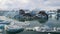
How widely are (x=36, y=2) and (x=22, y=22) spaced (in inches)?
15.6

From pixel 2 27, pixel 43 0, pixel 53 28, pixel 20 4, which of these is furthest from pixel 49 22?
pixel 2 27

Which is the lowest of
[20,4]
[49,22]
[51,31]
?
[51,31]

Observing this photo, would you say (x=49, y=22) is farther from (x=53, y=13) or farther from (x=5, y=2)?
(x=5, y=2)

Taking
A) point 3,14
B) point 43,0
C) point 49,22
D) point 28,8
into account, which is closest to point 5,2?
point 3,14

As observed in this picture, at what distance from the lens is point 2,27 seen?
2008 millimetres

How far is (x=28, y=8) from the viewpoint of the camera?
2.04 metres

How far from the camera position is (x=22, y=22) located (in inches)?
79.8

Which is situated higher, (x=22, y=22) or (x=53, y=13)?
(x=53, y=13)

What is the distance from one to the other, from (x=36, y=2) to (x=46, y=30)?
48 cm

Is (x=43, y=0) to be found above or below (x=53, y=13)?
above

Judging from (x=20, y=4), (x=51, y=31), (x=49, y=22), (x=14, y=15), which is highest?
(x=20, y=4)

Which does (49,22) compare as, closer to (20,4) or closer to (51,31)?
(51,31)

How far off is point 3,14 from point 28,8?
16.5 inches

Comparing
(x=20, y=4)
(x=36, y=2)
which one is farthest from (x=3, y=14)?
(x=36, y=2)
